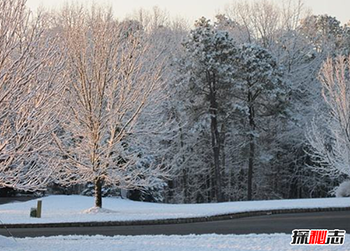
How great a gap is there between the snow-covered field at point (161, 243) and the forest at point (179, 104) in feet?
5.35

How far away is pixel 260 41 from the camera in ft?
150

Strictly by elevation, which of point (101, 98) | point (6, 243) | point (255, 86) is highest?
point (255, 86)

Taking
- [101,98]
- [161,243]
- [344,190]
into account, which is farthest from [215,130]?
[161,243]

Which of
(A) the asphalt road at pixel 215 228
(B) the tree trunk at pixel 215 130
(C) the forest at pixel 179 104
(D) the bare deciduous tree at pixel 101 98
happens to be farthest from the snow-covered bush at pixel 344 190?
(D) the bare deciduous tree at pixel 101 98

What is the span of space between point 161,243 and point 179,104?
26.2m

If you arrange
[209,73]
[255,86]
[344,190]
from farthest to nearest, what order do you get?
[255,86], [209,73], [344,190]

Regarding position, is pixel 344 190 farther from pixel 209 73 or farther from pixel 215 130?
pixel 209 73

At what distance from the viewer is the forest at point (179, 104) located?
12.1 meters

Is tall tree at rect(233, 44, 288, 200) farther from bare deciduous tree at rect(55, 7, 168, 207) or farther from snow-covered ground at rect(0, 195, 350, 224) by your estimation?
bare deciduous tree at rect(55, 7, 168, 207)

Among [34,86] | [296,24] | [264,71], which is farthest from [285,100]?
[34,86]

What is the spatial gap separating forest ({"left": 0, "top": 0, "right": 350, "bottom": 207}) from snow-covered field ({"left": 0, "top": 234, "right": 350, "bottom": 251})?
5.35ft

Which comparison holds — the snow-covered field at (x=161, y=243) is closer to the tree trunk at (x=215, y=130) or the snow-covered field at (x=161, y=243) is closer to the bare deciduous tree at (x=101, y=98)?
the bare deciduous tree at (x=101, y=98)

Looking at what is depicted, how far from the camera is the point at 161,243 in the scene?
13.4 meters

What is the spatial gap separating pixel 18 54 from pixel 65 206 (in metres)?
16.9
